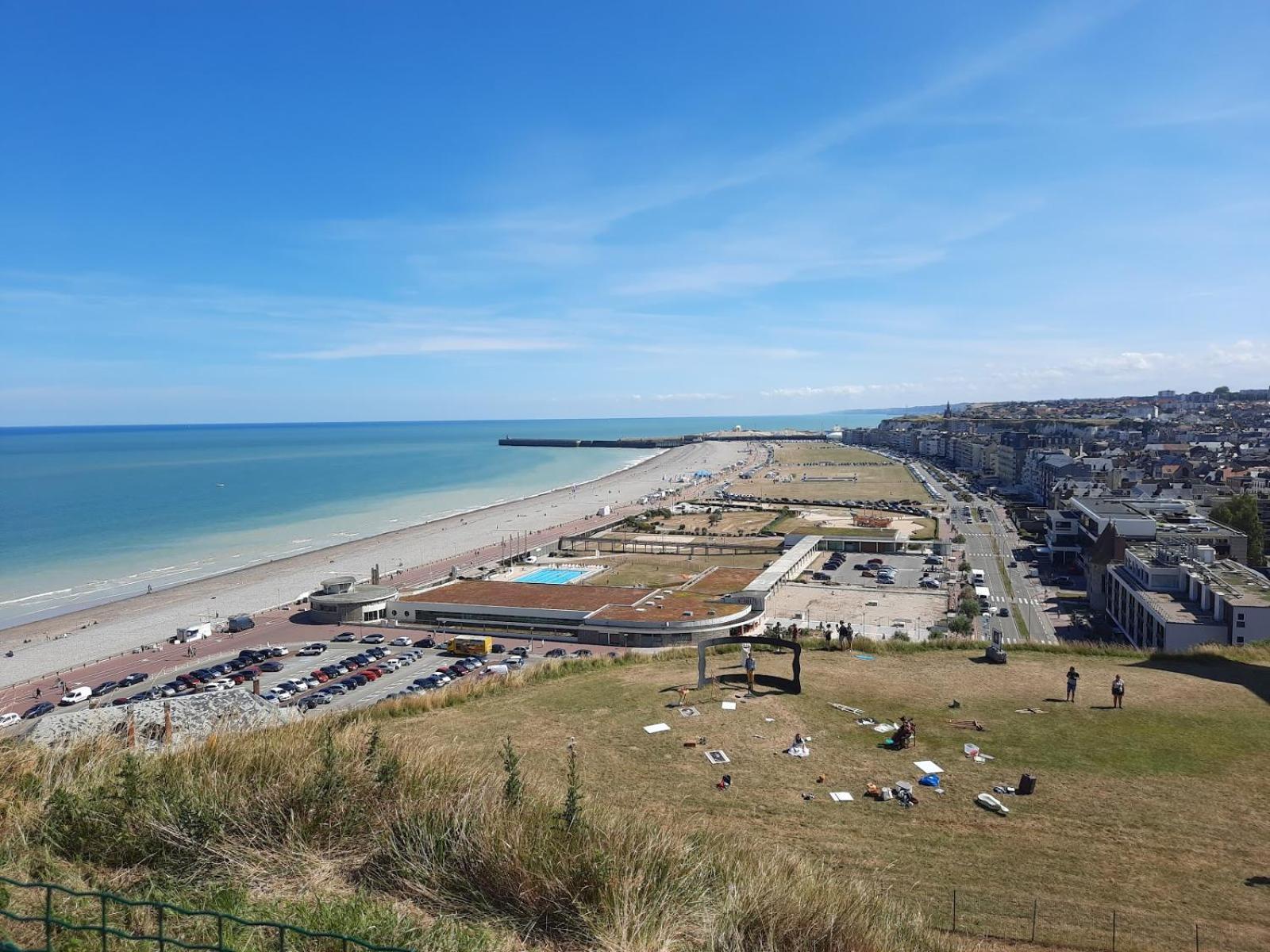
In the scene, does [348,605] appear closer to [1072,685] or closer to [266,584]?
[266,584]

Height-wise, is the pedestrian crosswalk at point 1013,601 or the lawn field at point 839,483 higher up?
the lawn field at point 839,483

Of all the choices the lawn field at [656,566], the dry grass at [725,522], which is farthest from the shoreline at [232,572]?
the dry grass at [725,522]

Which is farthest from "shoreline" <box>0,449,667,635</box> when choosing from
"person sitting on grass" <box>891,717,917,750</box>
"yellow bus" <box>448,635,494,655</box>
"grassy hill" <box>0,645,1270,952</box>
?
"person sitting on grass" <box>891,717,917,750</box>

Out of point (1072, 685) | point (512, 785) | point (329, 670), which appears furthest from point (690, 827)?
point (329, 670)

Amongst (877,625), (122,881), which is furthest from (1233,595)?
(122,881)

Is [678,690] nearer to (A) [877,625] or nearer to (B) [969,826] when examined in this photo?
(B) [969,826]

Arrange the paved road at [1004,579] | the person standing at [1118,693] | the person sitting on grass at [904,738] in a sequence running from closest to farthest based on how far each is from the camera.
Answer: the person sitting on grass at [904,738] < the person standing at [1118,693] < the paved road at [1004,579]

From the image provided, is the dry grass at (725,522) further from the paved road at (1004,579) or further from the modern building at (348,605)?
the modern building at (348,605)
